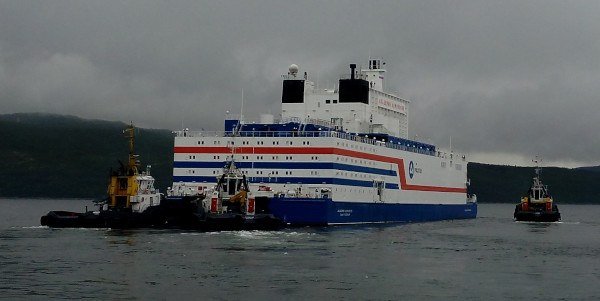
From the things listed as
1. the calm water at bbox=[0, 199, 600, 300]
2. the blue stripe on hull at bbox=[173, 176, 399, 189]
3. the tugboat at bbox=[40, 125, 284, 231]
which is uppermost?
the blue stripe on hull at bbox=[173, 176, 399, 189]

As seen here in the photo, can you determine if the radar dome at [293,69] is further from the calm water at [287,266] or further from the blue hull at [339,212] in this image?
the calm water at [287,266]

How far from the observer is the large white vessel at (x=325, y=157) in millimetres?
75500

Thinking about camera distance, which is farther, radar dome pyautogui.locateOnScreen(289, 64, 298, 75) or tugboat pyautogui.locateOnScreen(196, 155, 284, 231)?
radar dome pyautogui.locateOnScreen(289, 64, 298, 75)

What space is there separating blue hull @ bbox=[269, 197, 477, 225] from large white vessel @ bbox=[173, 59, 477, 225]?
0.08 metres

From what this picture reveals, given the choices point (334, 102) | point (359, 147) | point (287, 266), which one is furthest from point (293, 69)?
point (287, 266)

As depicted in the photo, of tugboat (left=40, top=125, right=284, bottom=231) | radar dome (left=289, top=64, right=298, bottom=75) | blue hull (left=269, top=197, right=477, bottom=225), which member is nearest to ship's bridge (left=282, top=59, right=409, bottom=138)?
radar dome (left=289, top=64, right=298, bottom=75)

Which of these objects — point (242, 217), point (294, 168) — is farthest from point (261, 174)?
point (242, 217)

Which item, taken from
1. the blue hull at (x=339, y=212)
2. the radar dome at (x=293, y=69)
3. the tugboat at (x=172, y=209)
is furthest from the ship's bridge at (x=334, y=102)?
the tugboat at (x=172, y=209)

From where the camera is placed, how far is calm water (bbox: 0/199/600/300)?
3812cm

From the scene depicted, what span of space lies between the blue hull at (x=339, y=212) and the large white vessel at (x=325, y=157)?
0.25 ft

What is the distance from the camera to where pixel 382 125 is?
306 ft

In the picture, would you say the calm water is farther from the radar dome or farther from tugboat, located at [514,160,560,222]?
tugboat, located at [514,160,560,222]

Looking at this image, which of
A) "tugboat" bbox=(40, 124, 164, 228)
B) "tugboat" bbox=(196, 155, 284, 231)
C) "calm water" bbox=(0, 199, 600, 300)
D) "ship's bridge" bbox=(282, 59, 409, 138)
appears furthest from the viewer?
"ship's bridge" bbox=(282, 59, 409, 138)

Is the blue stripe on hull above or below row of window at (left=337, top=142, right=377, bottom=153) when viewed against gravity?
below
